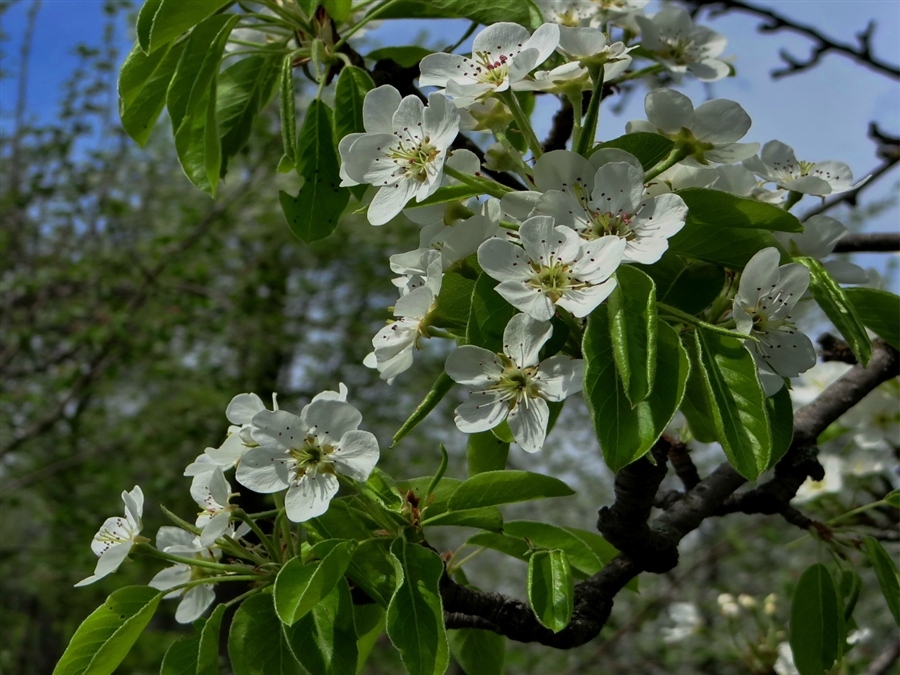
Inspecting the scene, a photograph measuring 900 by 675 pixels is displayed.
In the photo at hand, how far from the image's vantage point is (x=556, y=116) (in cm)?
135

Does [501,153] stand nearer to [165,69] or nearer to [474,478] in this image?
[474,478]

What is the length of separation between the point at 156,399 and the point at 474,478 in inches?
285

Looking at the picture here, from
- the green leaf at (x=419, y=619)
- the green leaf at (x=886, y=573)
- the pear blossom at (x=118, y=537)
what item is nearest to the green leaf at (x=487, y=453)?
the green leaf at (x=419, y=619)

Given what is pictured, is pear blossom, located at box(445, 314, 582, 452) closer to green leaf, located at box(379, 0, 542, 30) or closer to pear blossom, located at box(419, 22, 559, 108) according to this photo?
pear blossom, located at box(419, 22, 559, 108)

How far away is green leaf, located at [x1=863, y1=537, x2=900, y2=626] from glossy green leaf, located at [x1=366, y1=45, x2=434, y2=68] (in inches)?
38.1

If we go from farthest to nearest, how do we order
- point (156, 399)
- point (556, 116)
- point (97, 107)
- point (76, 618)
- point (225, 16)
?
point (76, 618), point (156, 399), point (97, 107), point (556, 116), point (225, 16)

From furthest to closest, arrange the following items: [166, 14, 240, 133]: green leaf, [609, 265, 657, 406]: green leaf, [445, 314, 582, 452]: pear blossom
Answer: [166, 14, 240, 133]: green leaf, [445, 314, 582, 452]: pear blossom, [609, 265, 657, 406]: green leaf

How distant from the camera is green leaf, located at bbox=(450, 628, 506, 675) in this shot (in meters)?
1.23

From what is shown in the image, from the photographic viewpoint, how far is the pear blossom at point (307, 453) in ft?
3.11

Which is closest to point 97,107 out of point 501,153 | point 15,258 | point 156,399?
Result: point 15,258

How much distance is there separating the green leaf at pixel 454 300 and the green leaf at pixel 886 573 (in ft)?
2.25

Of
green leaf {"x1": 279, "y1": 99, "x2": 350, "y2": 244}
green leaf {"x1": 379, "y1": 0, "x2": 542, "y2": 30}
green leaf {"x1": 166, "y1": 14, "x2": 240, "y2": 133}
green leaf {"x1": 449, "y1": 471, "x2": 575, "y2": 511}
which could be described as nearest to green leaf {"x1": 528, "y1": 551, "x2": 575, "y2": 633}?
green leaf {"x1": 449, "y1": 471, "x2": 575, "y2": 511}

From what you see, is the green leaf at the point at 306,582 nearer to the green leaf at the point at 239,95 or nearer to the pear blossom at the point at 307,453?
the pear blossom at the point at 307,453

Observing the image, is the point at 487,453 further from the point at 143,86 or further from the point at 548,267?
the point at 143,86
